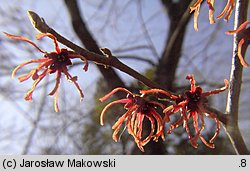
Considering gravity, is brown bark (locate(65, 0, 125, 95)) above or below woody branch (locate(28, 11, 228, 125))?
above

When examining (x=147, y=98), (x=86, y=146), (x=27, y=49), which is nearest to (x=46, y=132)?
(x=86, y=146)

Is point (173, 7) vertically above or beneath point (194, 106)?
above

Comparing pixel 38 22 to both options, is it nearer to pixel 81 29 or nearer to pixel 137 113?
pixel 137 113

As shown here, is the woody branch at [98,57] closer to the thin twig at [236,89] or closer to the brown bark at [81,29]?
the thin twig at [236,89]

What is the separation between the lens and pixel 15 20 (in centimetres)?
190

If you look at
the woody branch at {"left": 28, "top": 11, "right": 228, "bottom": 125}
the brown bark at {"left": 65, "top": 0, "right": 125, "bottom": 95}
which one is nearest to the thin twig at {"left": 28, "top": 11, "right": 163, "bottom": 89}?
the woody branch at {"left": 28, "top": 11, "right": 228, "bottom": 125}

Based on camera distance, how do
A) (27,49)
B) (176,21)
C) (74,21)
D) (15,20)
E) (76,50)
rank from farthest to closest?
(176,21)
(15,20)
(27,49)
(74,21)
(76,50)

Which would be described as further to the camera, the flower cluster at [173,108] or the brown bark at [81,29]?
the brown bark at [81,29]

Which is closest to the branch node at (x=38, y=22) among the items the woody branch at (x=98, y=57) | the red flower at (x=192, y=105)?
the woody branch at (x=98, y=57)

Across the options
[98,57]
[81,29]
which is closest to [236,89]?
[98,57]

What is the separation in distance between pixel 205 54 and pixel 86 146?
803 millimetres

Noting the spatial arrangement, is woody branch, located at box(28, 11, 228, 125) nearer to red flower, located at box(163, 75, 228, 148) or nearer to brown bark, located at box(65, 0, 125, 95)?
red flower, located at box(163, 75, 228, 148)

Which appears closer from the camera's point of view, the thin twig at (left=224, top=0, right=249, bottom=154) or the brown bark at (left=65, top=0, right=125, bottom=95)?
the thin twig at (left=224, top=0, right=249, bottom=154)

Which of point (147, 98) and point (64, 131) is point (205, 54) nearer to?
point (64, 131)
